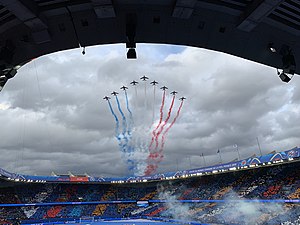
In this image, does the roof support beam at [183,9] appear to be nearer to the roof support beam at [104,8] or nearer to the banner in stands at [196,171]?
the roof support beam at [104,8]

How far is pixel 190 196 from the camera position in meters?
52.9

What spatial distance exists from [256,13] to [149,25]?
77.9 inches

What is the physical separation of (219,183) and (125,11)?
51.9 metres

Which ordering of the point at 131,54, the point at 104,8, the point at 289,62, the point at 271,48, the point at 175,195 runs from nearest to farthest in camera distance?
the point at 104,8, the point at 131,54, the point at 271,48, the point at 289,62, the point at 175,195

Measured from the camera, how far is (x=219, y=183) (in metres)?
51.0

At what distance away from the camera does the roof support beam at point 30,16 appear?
12.8ft

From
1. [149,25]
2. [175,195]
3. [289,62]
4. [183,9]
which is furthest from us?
[175,195]

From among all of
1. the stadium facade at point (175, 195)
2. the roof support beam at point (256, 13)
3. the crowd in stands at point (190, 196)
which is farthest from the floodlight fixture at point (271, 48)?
the crowd in stands at point (190, 196)

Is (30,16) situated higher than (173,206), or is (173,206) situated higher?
(30,16)

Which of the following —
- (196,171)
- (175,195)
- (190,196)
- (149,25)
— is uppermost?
(196,171)

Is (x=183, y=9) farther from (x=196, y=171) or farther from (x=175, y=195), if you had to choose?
(x=175, y=195)

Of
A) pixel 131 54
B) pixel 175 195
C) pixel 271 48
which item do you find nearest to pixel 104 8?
pixel 131 54

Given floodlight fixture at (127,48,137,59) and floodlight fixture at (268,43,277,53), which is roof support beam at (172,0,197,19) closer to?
floodlight fixture at (127,48,137,59)

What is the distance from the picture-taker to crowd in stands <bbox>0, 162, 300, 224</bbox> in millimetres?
35625
